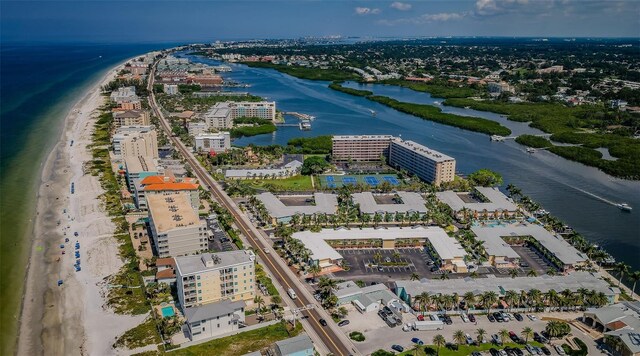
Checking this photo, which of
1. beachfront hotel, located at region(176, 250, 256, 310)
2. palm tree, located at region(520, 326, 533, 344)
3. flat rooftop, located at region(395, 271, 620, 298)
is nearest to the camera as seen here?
palm tree, located at region(520, 326, 533, 344)

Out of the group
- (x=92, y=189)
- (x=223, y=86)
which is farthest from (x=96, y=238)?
(x=223, y=86)

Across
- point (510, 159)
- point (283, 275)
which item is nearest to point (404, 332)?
point (283, 275)

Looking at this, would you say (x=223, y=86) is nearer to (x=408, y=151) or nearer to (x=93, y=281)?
(x=408, y=151)

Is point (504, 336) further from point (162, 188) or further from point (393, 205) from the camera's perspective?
point (162, 188)

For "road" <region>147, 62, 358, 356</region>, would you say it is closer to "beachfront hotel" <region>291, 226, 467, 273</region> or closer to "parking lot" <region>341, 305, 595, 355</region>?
"parking lot" <region>341, 305, 595, 355</region>

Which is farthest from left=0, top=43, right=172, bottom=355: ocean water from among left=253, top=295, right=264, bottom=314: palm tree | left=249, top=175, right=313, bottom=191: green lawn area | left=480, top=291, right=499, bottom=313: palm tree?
left=480, top=291, right=499, bottom=313: palm tree

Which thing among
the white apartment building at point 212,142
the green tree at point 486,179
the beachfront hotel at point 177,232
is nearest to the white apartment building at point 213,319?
the beachfront hotel at point 177,232
